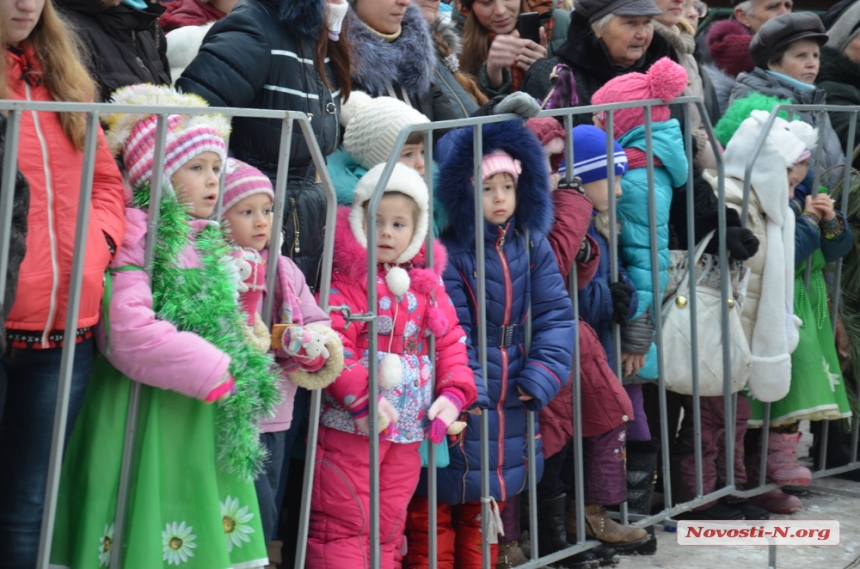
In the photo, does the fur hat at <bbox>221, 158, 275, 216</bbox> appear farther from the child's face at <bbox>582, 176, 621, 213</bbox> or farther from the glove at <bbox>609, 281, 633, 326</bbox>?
the glove at <bbox>609, 281, 633, 326</bbox>

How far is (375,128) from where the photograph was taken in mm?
4262

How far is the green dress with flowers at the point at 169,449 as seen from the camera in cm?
314

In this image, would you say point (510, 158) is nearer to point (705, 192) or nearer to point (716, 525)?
point (705, 192)

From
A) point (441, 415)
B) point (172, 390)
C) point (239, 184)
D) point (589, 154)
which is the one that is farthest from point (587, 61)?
point (172, 390)

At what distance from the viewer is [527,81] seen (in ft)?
19.0

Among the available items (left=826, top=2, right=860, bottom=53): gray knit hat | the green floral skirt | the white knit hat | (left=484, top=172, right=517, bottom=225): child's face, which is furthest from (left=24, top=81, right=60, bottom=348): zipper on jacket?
(left=826, top=2, right=860, bottom=53): gray knit hat

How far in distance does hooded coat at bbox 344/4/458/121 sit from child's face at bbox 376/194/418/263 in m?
0.89

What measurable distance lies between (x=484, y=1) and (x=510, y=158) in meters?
1.99

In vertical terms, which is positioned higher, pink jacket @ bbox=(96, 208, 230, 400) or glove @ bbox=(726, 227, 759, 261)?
glove @ bbox=(726, 227, 759, 261)

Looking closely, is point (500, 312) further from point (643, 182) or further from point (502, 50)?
point (502, 50)

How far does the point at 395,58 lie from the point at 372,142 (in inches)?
26.7

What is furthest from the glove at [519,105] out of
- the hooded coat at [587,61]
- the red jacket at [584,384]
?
the hooded coat at [587,61]

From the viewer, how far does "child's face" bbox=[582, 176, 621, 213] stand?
16.0 ft

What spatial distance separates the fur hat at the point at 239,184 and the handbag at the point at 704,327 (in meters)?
2.35
